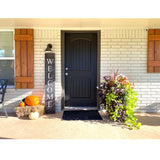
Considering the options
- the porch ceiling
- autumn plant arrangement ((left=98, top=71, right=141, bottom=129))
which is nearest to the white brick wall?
the porch ceiling

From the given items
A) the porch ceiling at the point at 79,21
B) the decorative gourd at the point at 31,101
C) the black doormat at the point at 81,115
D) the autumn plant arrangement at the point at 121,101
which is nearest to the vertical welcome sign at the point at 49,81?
the decorative gourd at the point at 31,101

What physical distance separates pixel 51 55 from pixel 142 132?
9.13 ft

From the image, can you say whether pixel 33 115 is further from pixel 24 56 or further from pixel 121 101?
pixel 121 101

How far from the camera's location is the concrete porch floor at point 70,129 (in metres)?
3.51

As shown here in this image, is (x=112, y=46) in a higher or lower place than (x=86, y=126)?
higher

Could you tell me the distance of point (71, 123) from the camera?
426cm

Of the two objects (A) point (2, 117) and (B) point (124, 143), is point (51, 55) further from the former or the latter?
(B) point (124, 143)

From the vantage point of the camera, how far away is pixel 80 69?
5.57m

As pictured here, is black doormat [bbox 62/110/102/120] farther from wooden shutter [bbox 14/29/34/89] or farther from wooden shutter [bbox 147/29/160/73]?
wooden shutter [bbox 147/29/160/73]

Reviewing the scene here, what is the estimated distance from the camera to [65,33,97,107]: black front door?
554cm

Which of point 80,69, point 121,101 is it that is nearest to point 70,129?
point 121,101

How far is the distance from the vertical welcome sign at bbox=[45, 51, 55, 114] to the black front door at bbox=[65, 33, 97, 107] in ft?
1.88

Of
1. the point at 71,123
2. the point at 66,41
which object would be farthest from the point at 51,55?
the point at 71,123

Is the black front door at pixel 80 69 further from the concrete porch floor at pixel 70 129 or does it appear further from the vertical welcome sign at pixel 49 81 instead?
the concrete porch floor at pixel 70 129
